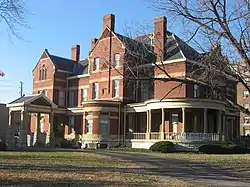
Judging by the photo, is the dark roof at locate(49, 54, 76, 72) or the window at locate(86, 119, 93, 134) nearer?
the window at locate(86, 119, 93, 134)

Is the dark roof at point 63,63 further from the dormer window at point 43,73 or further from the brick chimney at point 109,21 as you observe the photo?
the brick chimney at point 109,21

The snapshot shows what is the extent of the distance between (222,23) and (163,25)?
28.0 metres

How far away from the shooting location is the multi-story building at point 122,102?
43.0m

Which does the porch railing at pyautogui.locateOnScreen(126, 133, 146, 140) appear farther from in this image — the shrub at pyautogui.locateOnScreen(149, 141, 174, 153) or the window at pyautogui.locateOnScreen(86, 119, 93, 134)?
the shrub at pyautogui.locateOnScreen(149, 141, 174, 153)

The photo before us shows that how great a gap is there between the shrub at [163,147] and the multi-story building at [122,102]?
7.28 feet

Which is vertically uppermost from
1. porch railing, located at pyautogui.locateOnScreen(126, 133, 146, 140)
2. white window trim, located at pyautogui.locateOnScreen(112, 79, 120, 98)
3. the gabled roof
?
white window trim, located at pyautogui.locateOnScreen(112, 79, 120, 98)

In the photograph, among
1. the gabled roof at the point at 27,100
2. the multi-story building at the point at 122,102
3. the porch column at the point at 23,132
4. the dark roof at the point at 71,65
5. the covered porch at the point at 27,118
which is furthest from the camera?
the dark roof at the point at 71,65

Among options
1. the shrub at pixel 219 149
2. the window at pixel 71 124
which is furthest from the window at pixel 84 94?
the shrub at pixel 219 149

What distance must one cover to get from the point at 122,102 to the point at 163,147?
1145 cm

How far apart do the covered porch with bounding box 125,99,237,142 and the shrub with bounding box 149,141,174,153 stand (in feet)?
5.97

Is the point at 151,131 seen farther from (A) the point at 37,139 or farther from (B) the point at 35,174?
(B) the point at 35,174

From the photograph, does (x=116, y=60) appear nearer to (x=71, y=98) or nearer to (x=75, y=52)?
(x=71, y=98)

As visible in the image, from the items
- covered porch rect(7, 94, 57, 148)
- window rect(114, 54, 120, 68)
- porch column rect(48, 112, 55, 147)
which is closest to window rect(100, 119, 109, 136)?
window rect(114, 54, 120, 68)

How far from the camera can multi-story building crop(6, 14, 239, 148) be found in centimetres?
4297
